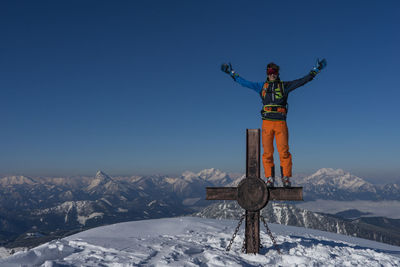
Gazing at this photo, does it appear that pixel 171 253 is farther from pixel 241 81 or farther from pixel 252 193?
pixel 241 81

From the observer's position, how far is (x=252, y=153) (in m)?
8.81

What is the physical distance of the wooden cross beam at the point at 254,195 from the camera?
26.8ft

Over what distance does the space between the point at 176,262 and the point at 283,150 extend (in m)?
4.87

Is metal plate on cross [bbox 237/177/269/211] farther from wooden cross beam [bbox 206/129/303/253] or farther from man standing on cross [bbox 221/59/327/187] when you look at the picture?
man standing on cross [bbox 221/59/327/187]

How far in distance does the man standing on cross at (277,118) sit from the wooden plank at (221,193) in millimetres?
1301

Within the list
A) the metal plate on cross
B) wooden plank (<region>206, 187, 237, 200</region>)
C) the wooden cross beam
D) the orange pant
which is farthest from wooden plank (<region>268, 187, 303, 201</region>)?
wooden plank (<region>206, 187, 237, 200</region>)

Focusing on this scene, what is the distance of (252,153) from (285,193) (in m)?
1.62

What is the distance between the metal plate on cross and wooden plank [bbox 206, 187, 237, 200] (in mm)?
282

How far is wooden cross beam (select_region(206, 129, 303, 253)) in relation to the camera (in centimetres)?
816

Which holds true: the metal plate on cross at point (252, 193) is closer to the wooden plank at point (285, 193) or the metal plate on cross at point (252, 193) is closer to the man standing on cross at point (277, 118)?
the wooden plank at point (285, 193)

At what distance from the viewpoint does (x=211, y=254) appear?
26.1 ft

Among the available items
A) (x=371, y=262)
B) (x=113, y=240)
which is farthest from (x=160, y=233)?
(x=371, y=262)

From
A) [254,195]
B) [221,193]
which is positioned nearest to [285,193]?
[254,195]

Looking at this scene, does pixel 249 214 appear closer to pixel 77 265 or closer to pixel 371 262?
pixel 371 262
